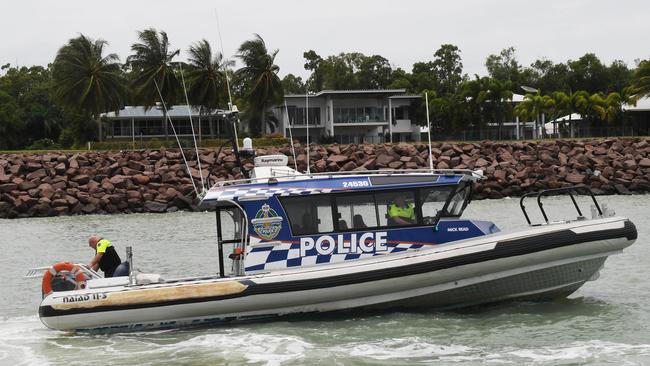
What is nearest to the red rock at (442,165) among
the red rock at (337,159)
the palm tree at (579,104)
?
the red rock at (337,159)

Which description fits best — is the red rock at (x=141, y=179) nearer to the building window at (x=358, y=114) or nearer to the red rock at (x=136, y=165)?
the red rock at (x=136, y=165)

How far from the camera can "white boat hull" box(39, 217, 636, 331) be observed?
11664 millimetres

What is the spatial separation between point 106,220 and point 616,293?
68.2ft

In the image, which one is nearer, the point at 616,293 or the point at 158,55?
the point at 616,293

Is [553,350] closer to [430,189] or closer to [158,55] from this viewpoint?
[430,189]

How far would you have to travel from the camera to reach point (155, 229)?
27.0 meters

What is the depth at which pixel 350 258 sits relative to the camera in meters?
12.0

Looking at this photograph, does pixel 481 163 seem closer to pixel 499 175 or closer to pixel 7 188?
pixel 499 175

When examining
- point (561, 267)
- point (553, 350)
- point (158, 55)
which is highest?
point (158, 55)

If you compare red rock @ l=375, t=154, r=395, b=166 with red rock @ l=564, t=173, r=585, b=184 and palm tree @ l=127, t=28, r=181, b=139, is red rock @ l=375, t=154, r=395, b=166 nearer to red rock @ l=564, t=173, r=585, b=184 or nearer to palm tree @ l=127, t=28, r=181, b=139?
red rock @ l=564, t=173, r=585, b=184

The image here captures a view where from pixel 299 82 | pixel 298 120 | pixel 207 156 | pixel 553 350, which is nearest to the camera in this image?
pixel 553 350

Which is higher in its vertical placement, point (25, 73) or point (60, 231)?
point (25, 73)

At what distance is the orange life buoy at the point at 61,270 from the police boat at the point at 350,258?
2 cm

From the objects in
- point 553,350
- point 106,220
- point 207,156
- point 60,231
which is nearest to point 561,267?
point 553,350
